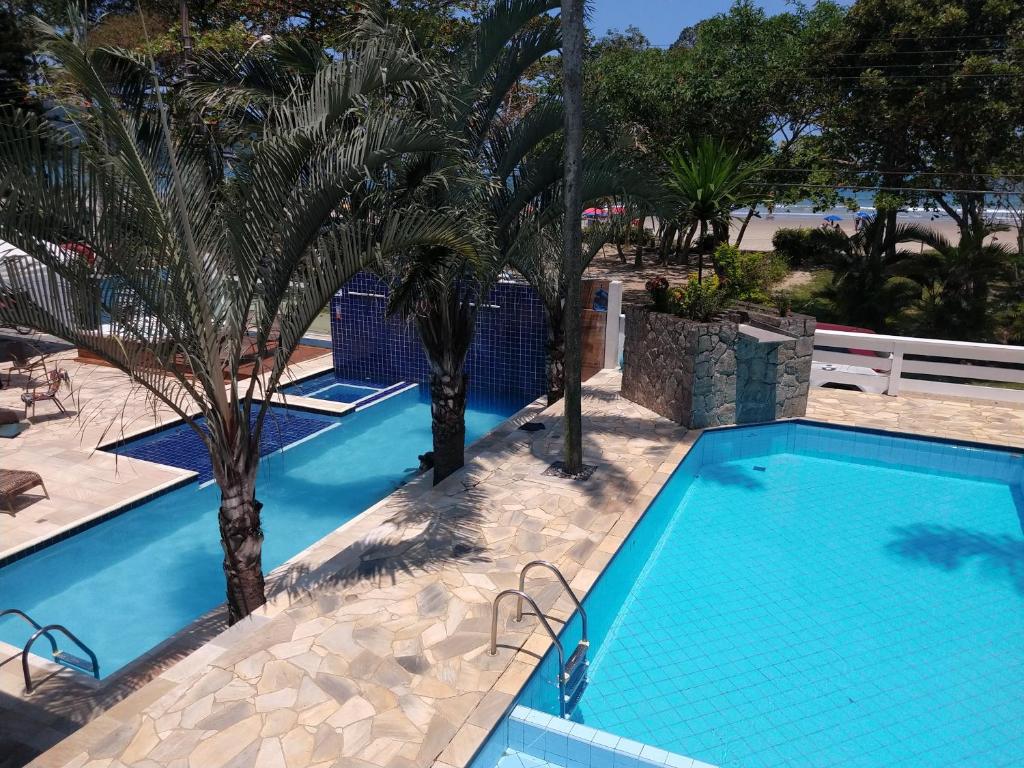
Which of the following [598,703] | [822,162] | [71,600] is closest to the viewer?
[598,703]

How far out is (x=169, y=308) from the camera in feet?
16.4

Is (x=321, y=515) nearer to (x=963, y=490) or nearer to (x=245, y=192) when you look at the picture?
(x=245, y=192)

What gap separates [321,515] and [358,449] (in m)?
2.21

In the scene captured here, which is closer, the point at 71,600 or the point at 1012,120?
the point at 71,600

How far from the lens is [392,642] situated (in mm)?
5348

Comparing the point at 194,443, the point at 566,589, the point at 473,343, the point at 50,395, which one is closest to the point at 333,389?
the point at 473,343

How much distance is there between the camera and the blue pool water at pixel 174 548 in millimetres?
6816

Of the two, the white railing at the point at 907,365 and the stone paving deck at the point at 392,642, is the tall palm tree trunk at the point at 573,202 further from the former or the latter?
the white railing at the point at 907,365

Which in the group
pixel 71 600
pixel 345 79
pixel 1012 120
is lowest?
pixel 71 600

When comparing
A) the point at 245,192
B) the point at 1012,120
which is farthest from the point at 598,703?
the point at 1012,120

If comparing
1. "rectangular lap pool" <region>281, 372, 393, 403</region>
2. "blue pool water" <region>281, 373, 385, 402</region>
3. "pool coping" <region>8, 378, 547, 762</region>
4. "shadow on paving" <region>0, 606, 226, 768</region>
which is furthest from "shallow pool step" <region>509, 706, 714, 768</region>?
"blue pool water" <region>281, 373, 385, 402</region>

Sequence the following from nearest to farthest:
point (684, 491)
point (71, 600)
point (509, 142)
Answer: point (71, 600)
point (509, 142)
point (684, 491)

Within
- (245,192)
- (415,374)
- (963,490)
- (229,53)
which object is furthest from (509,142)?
(963,490)

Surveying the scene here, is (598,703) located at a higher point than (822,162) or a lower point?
lower
